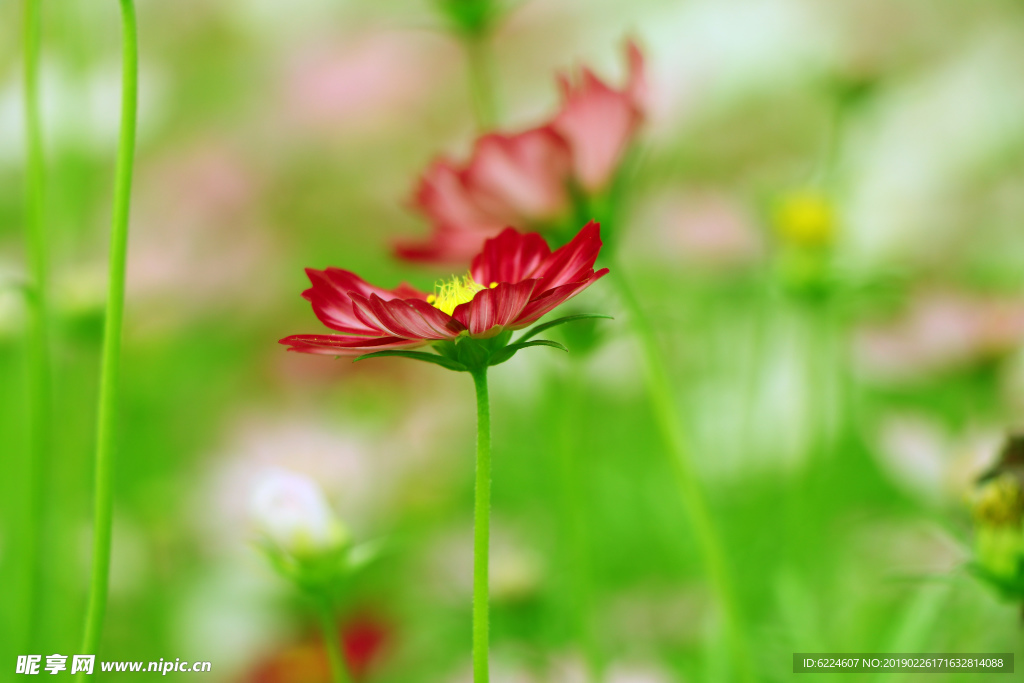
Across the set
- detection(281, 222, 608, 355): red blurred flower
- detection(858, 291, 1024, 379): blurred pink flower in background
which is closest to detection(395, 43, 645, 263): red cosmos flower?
detection(281, 222, 608, 355): red blurred flower

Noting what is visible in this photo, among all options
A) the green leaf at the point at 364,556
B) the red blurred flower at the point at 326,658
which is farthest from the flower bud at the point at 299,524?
the red blurred flower at the point at 326,658

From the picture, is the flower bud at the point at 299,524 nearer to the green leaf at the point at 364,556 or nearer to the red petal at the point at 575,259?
the green leaf at the point at 364,556

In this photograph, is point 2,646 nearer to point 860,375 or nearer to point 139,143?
point 860,375

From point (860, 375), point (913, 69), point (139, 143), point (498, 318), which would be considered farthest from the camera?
point (139, 143)

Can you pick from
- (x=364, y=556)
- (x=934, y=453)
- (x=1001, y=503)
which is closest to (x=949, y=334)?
(x=934, y=453)

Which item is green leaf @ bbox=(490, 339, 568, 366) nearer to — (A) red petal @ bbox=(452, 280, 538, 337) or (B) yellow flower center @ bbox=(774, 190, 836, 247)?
(A) red petal @ bbox=(452, 280, 538, 337)

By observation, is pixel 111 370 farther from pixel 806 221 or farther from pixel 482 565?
pixel 806 221

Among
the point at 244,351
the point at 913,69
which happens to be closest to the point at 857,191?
the point at 913,69
